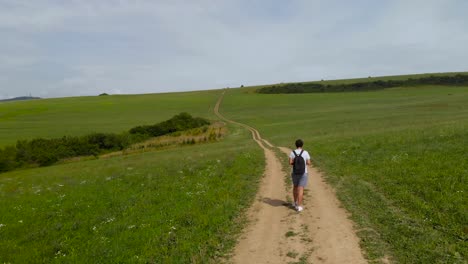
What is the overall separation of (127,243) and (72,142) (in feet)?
162

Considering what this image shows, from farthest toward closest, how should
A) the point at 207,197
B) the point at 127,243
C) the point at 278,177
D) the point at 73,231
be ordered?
1. the point at 278,177
2. the point at 207,197
3. the point at 73,231
4. the point at 127,243

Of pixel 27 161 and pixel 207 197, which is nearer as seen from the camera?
pixel 207 197

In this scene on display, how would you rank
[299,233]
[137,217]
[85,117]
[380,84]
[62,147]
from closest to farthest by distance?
1. [299,233]
2. [137,217]
3. [62,147]
4. [85,117]
5. [380,84]

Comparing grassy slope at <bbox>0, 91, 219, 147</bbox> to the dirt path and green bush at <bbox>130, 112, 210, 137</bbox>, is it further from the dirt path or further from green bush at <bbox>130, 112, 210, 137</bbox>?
the dirt path

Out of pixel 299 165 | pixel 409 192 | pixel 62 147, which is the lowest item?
pixel 62 147

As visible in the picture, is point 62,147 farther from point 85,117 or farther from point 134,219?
point 85,117

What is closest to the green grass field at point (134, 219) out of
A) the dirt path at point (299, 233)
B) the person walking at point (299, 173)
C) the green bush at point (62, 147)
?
the dirt path at point (299, 233)

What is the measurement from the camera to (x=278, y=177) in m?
19.3

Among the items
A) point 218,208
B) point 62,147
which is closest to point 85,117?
point 62,147

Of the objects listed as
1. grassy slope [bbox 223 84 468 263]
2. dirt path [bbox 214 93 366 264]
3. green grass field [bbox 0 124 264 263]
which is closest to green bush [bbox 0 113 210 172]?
green grass field [bbox 0 124 264 263]

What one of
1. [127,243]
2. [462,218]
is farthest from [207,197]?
[462,218]

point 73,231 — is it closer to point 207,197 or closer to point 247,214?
point 207,197

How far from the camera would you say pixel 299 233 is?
10.8m

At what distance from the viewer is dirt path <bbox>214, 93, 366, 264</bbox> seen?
920 centimetres
